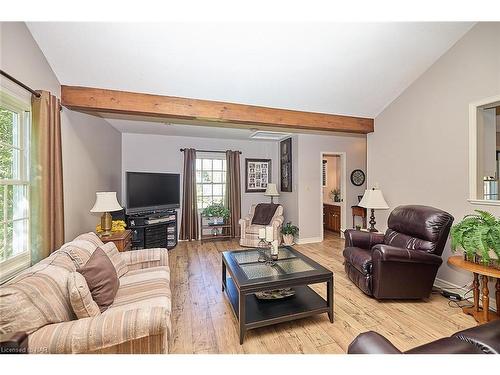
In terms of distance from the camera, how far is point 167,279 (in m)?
2.13

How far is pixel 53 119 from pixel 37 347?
188cm

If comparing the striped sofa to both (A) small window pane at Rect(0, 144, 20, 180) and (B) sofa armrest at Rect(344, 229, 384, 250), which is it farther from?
(B) sofa armrest at Rect(344, 229, 384, 250)

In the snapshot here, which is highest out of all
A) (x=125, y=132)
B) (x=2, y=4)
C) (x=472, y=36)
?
(x=472, y=36)

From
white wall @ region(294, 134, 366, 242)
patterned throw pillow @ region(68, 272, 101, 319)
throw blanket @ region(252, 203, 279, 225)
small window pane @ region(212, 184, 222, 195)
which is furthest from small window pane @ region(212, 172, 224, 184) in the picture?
patterned throw pillow @ region(68, 272, 101, 319)

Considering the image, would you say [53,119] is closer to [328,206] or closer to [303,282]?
[303,282]

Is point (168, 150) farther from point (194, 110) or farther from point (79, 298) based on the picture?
point (79, 298)

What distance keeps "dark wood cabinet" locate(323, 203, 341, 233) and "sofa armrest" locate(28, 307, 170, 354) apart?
508cm

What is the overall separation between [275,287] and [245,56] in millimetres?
2312

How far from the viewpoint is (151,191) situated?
177 inches

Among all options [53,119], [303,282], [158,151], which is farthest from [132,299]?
[158,151]

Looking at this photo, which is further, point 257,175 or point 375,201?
point 257,175

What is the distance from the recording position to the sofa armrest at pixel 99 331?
45.7 inches

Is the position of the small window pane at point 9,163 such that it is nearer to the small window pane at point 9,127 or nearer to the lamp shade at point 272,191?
the small window pane at point 9,127

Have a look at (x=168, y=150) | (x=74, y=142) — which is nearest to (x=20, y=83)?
(x=74, y=142)
